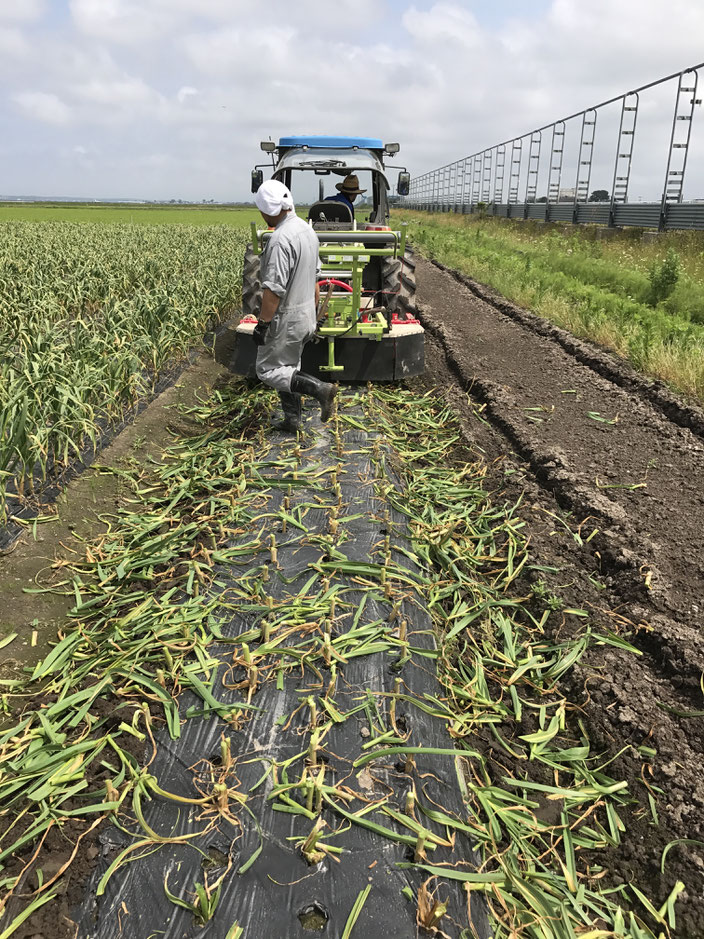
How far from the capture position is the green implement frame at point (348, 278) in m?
4.71

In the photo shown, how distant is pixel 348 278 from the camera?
5.68 metres

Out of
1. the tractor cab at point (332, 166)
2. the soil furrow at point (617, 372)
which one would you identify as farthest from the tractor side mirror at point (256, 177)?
the soil furrow at point (617, 372)

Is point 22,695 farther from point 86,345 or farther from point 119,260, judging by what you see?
point 119,260

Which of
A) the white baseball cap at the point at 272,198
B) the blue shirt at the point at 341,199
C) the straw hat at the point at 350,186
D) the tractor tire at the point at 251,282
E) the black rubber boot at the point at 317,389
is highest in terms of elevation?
the straw hat at the point at 350,186

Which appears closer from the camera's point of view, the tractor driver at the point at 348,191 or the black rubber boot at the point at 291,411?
the black rubber boot at the point at 291,411

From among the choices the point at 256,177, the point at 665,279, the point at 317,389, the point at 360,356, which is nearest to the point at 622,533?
the point at 317,389

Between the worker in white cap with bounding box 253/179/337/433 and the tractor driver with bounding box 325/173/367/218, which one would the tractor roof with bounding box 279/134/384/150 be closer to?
the tractor driver with bounding box 325/173/367/218

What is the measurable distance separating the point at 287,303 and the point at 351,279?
1.68 m

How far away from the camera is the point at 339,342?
5.05 metres

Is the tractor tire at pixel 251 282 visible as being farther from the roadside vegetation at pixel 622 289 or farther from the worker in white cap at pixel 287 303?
the roadside vegetation at pixel 622 289

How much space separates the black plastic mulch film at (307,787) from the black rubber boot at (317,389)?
1.63 meters

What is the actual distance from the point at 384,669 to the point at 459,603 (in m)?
0.63

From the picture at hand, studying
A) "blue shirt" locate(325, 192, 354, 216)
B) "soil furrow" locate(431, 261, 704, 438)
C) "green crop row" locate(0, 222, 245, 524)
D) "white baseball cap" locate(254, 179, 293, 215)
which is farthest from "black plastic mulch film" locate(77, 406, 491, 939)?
"blue shirt" locate(325, 192, 354, 216)

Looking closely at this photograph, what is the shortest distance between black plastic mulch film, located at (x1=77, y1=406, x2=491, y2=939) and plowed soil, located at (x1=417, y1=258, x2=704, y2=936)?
590 mm
